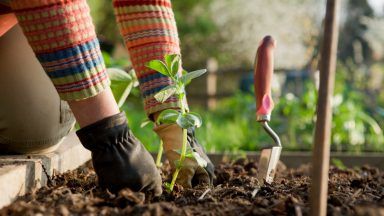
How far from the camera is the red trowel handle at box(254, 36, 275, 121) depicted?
4.53 ft

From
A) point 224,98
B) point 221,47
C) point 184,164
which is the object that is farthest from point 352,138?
point 221,47

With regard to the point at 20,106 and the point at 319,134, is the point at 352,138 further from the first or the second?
the point at 319,134

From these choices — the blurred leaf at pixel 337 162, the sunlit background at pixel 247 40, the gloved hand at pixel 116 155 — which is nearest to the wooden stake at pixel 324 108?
the gloved hand at pixel 116 155

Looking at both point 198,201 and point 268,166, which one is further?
point 268,166

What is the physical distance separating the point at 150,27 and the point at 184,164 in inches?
15.4

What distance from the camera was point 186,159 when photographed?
137cm

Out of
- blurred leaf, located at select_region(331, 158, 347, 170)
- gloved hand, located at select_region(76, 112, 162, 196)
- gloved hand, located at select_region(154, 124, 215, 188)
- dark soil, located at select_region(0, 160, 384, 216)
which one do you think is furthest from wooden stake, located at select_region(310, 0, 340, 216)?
blurred leaf, located at select_region(331, 158, 347, 170)

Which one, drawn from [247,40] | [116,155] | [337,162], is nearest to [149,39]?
[116,155]

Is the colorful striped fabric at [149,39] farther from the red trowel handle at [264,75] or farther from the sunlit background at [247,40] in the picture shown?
the sunlit background at [247,40]

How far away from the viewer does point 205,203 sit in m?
1.12

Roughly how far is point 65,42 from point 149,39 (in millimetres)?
410

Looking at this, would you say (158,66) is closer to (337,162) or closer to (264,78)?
(264,78)

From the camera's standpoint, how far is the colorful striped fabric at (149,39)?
142cm

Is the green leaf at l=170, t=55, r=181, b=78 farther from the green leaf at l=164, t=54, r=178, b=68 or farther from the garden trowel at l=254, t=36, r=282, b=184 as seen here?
the garden trowel at l=254, t=36, r=282, b=184
